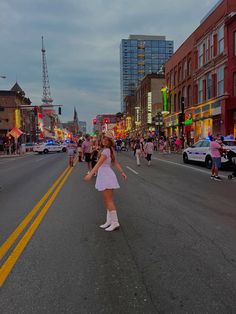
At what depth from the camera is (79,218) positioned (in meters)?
6.88

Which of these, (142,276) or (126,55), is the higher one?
(126,55)

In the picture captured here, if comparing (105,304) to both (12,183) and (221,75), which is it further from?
(221,75)

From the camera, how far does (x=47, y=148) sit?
154 feet

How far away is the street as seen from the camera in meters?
3.41

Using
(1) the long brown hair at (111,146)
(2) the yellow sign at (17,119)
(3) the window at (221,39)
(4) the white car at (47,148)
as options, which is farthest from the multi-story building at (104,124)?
(2) the yellow sign at (17,119)

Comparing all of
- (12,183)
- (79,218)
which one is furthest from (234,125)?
(79,218)

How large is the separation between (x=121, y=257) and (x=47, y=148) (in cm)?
4359

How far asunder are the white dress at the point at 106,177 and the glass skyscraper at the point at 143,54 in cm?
12465

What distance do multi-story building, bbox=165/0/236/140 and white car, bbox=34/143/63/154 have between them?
57.9ft

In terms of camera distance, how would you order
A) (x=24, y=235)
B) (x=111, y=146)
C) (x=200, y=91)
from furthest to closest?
(x=200, y=91) → (x=111, y=146) → (x=24, y=235)

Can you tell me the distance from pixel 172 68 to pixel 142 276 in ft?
168

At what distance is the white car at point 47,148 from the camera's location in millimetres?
45969

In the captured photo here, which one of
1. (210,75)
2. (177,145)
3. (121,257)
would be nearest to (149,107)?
(177,145)

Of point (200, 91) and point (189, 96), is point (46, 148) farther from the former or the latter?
point (200, 91)
